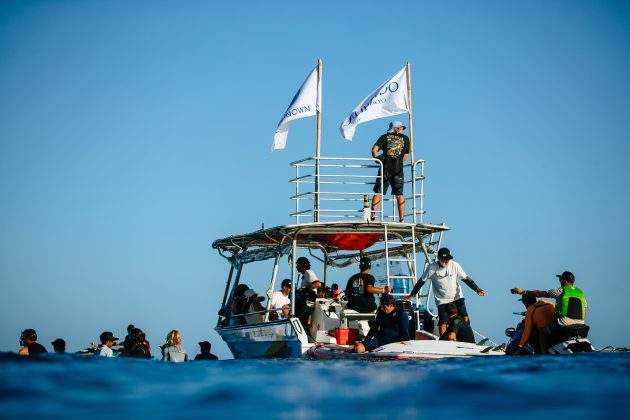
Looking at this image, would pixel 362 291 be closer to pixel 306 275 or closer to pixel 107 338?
pixel 306 275

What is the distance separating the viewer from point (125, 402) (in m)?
7.01

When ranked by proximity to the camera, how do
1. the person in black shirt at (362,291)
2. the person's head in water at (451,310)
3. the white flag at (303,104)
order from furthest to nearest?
the white flag at (303,104) → the person in black shirt at (362,291) → the person's head in water at (451,310)

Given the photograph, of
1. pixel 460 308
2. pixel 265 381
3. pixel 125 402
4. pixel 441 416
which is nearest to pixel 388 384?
pixel 265 381

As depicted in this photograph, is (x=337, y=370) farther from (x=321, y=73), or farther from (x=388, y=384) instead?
(x=321, y=73)

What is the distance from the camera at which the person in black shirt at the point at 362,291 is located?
1705 cm

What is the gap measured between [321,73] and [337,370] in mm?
10677

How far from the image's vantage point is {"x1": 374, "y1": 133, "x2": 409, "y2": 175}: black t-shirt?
18453 mm

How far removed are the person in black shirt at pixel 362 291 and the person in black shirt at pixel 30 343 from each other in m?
6.32

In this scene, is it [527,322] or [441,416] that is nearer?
[441,416]

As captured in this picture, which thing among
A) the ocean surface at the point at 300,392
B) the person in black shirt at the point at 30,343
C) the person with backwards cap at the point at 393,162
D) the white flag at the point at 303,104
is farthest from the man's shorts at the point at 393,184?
the ocean surface at the point at 300,392

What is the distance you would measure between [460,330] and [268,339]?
4.08 metres

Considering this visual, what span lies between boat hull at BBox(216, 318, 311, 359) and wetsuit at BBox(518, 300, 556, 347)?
4.11m

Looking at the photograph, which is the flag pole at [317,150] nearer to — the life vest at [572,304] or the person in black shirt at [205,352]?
the person in black shirt at [205,352]

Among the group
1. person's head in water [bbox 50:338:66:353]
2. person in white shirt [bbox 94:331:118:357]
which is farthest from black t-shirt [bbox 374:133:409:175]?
person's head in water [bbox 50:338:66:353]
